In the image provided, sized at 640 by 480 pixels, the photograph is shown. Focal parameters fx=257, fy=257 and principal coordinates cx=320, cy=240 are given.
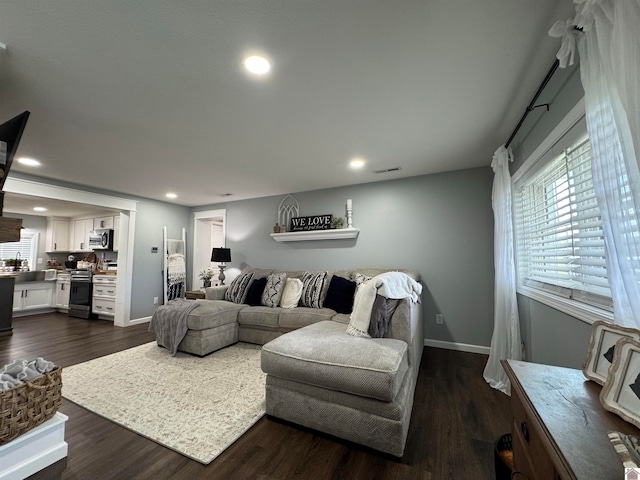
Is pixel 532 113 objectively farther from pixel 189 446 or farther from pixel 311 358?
pixel 189 446

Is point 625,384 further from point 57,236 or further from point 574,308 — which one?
point 57,236

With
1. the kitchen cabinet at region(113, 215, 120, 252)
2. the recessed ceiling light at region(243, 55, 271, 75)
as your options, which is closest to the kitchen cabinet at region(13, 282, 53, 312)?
the kitchen cabinet at region(113, 215, 120, 252)

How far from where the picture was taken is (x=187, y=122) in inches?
87.3

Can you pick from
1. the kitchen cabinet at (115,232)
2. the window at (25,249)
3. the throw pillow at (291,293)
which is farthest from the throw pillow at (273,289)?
the window at (25,249)

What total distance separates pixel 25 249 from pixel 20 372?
276 inches

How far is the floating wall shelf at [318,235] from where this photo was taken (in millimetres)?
3949

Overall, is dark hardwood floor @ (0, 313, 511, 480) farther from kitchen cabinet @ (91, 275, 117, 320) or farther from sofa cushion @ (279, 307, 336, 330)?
kitchen cabinet @ (91, 275, 117, 320)

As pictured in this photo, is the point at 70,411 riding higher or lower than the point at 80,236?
lower

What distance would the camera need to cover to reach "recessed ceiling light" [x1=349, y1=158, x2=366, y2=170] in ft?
10.2

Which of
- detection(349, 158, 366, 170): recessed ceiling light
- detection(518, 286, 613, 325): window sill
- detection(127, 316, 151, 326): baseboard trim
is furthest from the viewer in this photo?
detection(127, 316, 151, 326): baseboard trim

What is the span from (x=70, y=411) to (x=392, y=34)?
3415 mm

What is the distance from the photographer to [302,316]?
314cm

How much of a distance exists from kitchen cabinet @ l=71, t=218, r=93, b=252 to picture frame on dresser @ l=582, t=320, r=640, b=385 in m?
8.10

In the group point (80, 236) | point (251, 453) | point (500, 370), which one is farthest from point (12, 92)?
point (80, 236)
